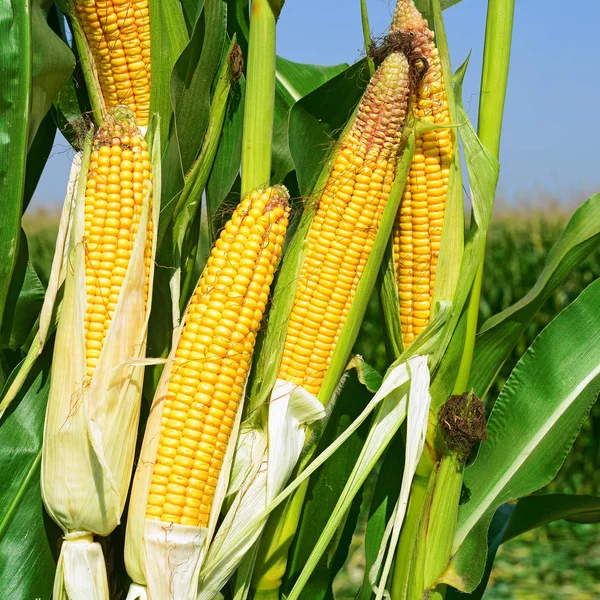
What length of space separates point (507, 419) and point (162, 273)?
1.01m

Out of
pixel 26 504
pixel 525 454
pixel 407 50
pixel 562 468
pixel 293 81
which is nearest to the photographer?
pixel 407 50

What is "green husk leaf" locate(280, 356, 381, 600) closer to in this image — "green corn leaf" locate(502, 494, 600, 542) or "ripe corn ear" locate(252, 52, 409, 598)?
"ripe corn ear" locate(252, 52, 409, 598)

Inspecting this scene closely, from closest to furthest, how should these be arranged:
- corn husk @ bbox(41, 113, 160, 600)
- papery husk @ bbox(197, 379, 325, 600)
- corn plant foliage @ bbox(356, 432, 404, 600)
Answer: corn husk @ bbox(41, 113, 160, 600) < papery husk @ bbox(197, 379, 325, 600) < corn plant foliage @ bbox(356, 432, 404, 600)

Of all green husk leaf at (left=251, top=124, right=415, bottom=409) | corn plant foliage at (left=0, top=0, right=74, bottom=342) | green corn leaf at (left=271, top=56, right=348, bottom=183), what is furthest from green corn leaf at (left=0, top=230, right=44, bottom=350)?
green corn leaf at (left=271, top=56, right=348, bottom=183)

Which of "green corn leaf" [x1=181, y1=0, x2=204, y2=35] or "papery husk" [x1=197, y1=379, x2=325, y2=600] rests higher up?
"green corn leaf" [x1=181, y1=0, x2=204, y2=35]

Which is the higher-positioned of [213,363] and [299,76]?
[299,76]

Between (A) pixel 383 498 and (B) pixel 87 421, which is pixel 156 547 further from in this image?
(A) pixel 383 498

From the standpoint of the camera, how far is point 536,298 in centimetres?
187

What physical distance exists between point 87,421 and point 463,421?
863 millimetres

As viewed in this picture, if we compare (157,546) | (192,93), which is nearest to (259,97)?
(192,93)

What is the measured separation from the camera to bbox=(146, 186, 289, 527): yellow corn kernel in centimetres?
147

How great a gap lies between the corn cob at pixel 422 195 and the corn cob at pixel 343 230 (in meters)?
0.08

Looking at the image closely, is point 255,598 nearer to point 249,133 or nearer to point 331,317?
point 331,317

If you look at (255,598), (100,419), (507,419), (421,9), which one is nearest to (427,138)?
(421,9)
